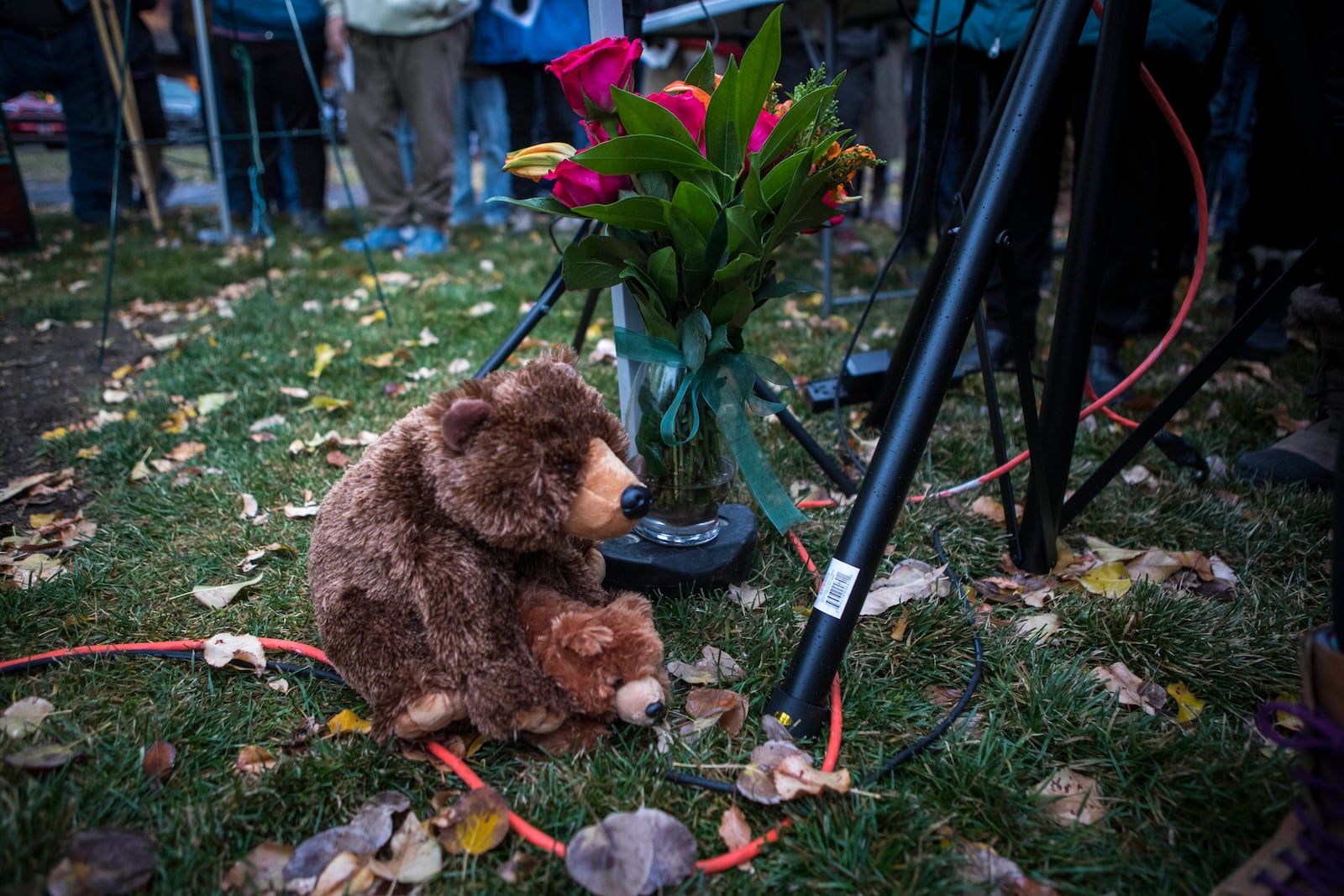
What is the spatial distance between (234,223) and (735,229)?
6.23 m

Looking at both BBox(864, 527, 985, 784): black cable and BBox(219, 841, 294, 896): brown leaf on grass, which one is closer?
BBox(219, 841, 294, 896): brown leaf on grass

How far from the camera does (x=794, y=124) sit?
119 cm

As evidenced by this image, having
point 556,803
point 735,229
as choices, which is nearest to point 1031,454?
point 735,229

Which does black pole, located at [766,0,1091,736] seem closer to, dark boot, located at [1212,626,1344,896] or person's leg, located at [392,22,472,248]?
dark boot, located at [1212,626,1344,896]

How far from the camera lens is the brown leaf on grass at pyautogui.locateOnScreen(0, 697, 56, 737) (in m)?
1.18

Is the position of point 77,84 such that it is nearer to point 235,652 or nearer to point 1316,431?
point 235,652

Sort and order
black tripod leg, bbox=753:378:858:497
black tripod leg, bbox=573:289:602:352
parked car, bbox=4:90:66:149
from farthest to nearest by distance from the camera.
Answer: parked car, bbox=4:90:66:149 → black tripod leg, bbox=573:289:602:352 → black tripod leg, bbox=753:378:858:497

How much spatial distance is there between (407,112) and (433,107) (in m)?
0.27

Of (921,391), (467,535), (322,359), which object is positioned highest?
(921,391)

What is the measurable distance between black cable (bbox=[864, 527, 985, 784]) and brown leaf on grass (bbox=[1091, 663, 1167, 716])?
7.6 inches

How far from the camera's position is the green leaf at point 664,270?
4.10 ft

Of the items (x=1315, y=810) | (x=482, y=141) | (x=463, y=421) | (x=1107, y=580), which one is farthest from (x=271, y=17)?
(x=1315, y=810)

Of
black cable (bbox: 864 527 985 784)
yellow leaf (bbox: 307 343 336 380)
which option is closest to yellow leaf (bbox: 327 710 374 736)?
black cable (bbox: 864 527 985 784)

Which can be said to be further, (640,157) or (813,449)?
(813,449)
